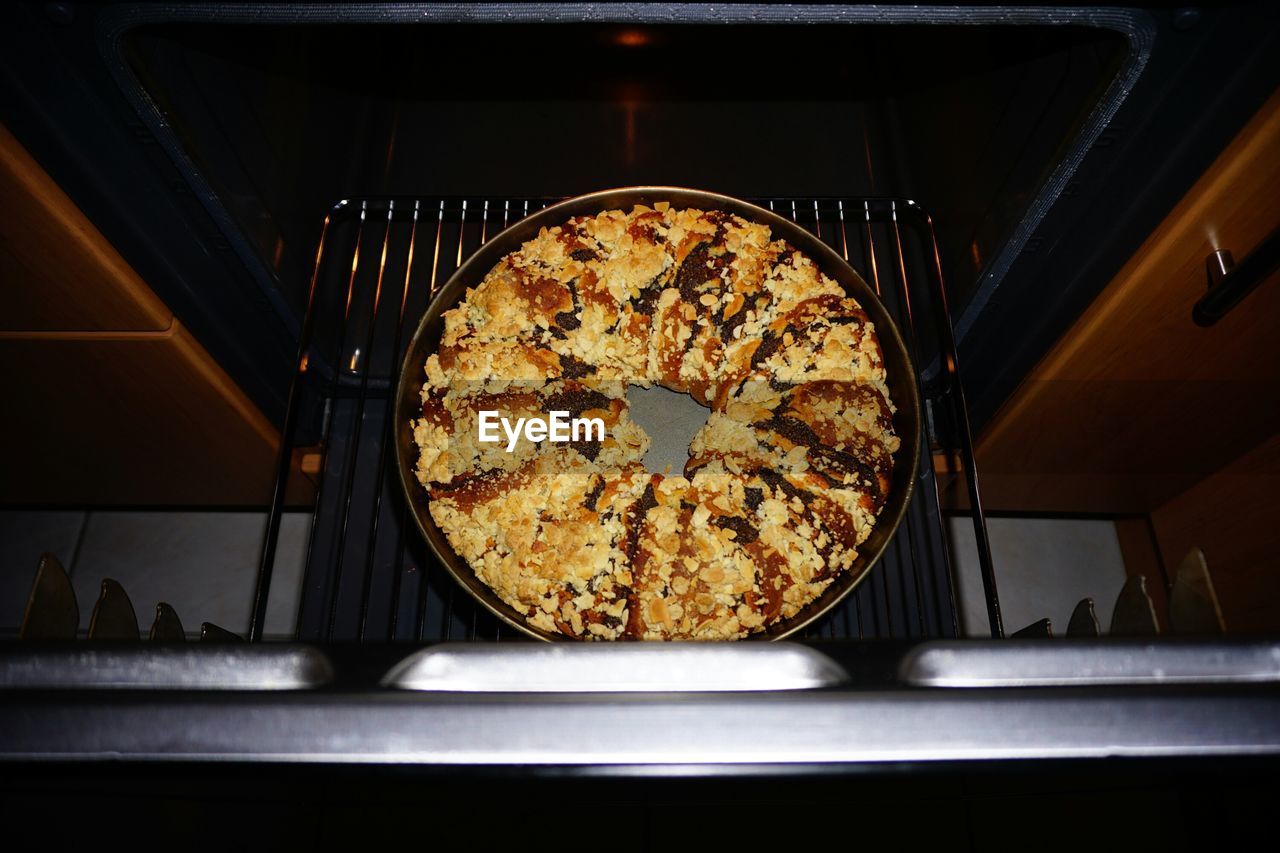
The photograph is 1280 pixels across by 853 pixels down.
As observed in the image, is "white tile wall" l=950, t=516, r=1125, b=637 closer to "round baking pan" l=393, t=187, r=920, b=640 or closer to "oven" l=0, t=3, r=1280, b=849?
"oven" l=0, t=3, r=1280, b=849

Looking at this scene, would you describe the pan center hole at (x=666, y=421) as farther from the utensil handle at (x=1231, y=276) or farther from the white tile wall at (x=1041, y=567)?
the white tile wall at (x=1041, y=567)

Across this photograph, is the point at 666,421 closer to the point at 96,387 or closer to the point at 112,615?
the point at 112,615

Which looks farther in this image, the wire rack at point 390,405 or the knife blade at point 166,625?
the wire rack at point 390,405

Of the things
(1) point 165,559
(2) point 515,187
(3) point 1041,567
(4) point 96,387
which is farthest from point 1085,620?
(1) point 165,559

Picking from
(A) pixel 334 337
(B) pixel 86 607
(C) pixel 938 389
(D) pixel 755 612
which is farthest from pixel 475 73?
(B) pixel 86 607

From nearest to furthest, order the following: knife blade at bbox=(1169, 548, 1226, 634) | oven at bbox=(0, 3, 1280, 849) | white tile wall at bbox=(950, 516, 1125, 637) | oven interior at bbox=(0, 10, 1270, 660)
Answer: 1. oven at bbox=(0, 3, 1280, 849)
2. knife blade at bbox=(1169, 548, 1226, 634)
3. oven interior at bbox=(0, 10, 1270, 660)
4. white tile wall at bbox=(950, 516, 1125, 637)

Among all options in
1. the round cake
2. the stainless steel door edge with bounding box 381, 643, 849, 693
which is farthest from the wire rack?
the stainless steel door edge with bounding box 381, 643, 849, 693
